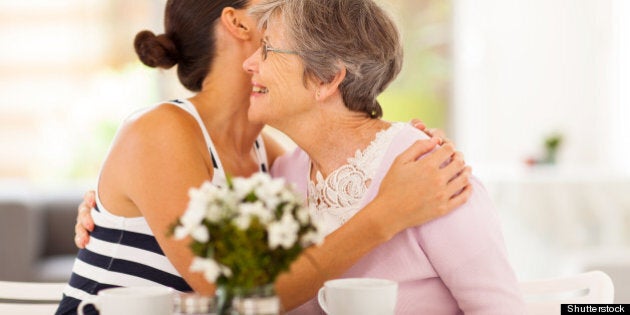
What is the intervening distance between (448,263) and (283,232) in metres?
0.64

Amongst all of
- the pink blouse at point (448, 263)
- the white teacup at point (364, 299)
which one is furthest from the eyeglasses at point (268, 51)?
the white teacup at point (364, 299)

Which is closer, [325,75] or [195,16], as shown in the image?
[325,75]

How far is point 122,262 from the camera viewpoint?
6.12 feet

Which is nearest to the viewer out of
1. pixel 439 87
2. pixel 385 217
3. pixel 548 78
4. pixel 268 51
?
pixel 385 217

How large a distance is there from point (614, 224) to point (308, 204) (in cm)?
333

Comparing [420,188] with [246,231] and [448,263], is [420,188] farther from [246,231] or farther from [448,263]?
[246,231]

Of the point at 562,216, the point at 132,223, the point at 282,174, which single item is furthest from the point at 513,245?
the point at 132,223

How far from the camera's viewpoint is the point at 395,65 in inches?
74.8

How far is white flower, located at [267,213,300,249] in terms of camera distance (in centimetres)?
111

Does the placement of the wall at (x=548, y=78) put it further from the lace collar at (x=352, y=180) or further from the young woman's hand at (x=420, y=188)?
the young woman's hand at (x=420, y=188)

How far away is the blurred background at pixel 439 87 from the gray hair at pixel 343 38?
3336 mm

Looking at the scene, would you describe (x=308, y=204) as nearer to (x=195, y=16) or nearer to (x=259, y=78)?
(x=259, y=78)

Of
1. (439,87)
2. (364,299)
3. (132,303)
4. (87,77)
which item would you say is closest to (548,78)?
(439,87)

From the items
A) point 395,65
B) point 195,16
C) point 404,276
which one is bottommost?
point 404,276
